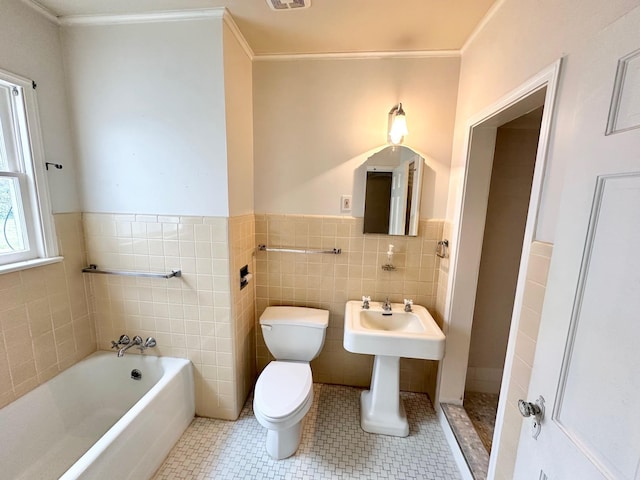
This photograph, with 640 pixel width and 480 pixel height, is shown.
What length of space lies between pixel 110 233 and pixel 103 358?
844mm

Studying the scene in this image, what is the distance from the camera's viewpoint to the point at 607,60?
593 millimetres

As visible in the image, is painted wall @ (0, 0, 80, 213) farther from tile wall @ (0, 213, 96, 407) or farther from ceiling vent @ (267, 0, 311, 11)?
ceiling vent @ (267, 0, 311, 11)

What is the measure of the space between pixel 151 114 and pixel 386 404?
7.70 feet

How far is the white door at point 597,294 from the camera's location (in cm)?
53

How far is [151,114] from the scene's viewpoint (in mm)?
1507

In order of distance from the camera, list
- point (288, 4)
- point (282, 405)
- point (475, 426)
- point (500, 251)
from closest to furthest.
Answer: point (288, 4) < point (282, 405) < point (475, 426) < point (500, 251)

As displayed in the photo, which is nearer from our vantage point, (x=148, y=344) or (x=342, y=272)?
(x=148, y=344)

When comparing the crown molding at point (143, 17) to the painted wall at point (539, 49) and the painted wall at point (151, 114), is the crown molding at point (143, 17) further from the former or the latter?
the painted wall at point (539, 49)

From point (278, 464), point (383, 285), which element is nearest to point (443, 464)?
point (278, 464)

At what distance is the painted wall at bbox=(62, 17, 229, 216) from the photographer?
144cm

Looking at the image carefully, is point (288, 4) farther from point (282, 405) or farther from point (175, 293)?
point (282, 405)

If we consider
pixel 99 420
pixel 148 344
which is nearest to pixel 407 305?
pixel 148 344

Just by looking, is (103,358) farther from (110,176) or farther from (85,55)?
(85,55)

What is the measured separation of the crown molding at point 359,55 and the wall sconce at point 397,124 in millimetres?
362
